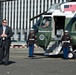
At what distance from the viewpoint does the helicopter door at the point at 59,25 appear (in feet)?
53.8

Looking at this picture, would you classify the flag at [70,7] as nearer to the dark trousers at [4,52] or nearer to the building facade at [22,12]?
the dark trousers at [4,52]

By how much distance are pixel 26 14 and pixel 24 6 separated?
2559mm

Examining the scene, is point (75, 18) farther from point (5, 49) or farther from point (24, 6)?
point (24, 6)

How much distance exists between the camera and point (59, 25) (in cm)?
1684

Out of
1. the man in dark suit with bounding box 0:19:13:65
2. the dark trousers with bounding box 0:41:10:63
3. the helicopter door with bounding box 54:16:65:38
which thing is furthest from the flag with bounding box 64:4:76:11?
the dark trousers with bounding box 0:41:10:63

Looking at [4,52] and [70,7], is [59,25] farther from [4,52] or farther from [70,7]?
[4,52]

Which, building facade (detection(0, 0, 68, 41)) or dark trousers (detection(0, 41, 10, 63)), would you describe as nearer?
dark trousers (detection(0, 41, 10, 63))

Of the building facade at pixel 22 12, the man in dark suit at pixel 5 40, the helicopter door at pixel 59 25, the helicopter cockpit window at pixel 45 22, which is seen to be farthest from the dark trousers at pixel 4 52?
the building facade at pixel 22 12

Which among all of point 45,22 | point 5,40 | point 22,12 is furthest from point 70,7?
point 22,12

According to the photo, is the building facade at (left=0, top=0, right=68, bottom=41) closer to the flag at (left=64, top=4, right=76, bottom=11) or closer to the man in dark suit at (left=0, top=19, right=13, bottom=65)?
the flag at (left=64, top=4, right=76, bottom=11)

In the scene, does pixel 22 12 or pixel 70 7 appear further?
pixel 22 12

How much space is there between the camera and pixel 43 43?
1609cm

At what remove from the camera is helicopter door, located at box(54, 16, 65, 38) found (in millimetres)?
16406

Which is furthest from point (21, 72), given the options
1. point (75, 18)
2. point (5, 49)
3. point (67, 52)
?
point (75, 18)
